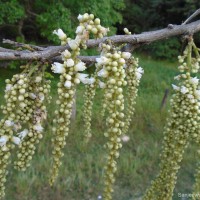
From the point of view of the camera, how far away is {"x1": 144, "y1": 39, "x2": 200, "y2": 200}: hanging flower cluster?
121 centimetres

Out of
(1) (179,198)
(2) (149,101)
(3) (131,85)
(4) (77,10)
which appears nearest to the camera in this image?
(3) (131,85)

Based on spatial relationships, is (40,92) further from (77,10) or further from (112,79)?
(77,10)

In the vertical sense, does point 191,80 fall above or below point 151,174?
above

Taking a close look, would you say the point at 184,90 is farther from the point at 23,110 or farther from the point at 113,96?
the point at 23,110

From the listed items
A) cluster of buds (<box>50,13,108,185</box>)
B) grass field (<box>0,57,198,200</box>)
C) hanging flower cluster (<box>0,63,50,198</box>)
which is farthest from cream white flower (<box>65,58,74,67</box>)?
grass field (<box>0,57,198,200</box>)

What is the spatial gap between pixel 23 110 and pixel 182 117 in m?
0.52

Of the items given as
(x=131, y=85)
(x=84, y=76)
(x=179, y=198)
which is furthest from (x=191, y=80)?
(x=179, y=198)

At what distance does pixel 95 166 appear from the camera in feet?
17.4

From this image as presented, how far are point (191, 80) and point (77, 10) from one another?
509 centimetres

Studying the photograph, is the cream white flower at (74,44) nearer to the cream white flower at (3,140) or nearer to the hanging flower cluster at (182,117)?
the cream white flower at (3,140)

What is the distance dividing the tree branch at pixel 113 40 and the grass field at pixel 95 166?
3757 mm

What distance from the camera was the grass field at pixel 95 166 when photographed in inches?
189

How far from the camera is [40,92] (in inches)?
43.8

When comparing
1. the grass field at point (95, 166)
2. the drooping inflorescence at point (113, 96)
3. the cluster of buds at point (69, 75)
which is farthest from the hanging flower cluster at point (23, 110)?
the grass field at point (95, 166)
